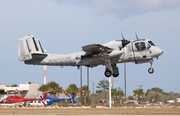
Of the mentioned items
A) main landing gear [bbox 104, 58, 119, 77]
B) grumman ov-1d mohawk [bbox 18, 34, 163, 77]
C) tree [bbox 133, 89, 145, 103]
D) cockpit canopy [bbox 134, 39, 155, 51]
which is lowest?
main landing gear [bbox 104, 58, 119, 77]

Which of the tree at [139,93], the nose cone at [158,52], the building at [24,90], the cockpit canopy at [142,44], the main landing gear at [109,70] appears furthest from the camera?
the tree at [139,93]

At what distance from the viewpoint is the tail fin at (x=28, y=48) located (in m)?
47.5

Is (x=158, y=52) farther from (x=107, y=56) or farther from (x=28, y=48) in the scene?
(x=28, y=48)

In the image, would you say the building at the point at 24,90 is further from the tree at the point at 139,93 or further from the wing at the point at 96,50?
the wing at the point at 96,50

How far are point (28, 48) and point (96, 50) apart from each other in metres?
8.63

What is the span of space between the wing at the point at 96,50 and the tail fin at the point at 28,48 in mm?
5818

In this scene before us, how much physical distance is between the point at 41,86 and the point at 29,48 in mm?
84430

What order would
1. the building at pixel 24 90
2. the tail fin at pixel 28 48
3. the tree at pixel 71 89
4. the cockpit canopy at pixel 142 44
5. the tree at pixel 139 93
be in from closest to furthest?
the cockpit canopy at pixel 142 44
the tail fin at pixel 28 48
the building at pixel 24 90
the tree at pixel 71 89
the tree at pixel 139 93

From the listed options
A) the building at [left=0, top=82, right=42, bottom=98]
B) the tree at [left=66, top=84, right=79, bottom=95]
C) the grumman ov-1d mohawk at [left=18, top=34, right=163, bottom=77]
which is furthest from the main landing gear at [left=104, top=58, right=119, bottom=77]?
A: the building at [left=0, top=82, right=42, bottom=98]

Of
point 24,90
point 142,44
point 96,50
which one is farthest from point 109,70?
point 24,90

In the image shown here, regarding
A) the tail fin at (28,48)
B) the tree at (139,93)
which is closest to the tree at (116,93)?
the tree at (139,93)

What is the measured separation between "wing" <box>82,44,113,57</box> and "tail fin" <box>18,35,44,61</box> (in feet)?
19.1

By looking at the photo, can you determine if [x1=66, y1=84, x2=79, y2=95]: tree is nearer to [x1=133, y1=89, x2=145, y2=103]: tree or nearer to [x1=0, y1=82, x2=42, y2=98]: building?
[x1=0, y1=82, x2=42, y2=98]: building

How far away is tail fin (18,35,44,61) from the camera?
4750cm
